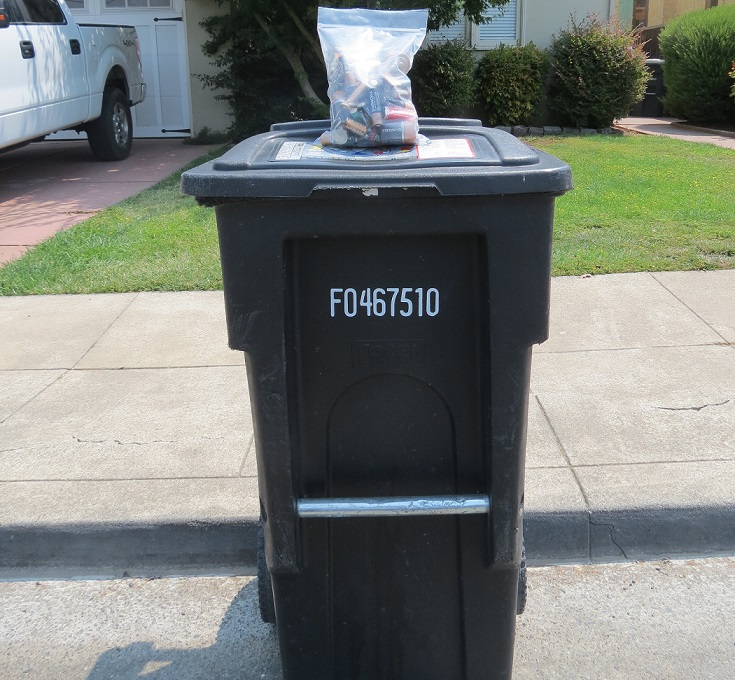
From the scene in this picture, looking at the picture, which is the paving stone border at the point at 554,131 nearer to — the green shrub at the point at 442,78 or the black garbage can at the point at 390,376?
the green shrub at the point at 442,78

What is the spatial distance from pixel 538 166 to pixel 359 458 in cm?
89

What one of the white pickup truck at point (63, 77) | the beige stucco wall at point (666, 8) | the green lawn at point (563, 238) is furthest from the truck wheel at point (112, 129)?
the beige stucco wall at point (666, 8)

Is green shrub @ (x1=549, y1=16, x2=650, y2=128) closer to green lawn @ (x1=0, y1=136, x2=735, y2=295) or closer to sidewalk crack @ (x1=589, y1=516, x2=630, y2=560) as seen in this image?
green lawn @ (x1=0, y1=136, x2=735, y2=295)

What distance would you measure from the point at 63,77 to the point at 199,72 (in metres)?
4.12

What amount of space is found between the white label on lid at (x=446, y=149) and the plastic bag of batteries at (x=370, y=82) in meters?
0.06

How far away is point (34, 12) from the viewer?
8695 millimetres

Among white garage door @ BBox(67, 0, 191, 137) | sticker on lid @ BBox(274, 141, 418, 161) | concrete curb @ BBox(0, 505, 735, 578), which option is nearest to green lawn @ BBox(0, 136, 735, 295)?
concrete curb @ BBox(0, 505, 735, 578)

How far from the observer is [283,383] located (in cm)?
220

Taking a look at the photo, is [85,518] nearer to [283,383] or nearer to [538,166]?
[283,383]

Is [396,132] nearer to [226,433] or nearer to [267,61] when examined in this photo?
[226,433]

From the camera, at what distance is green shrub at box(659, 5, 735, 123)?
14.7m

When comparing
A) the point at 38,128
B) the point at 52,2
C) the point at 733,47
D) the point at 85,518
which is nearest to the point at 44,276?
the point at 38,128

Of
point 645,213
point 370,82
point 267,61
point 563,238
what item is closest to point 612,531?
point 370,82

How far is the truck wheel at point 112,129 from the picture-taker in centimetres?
1048
